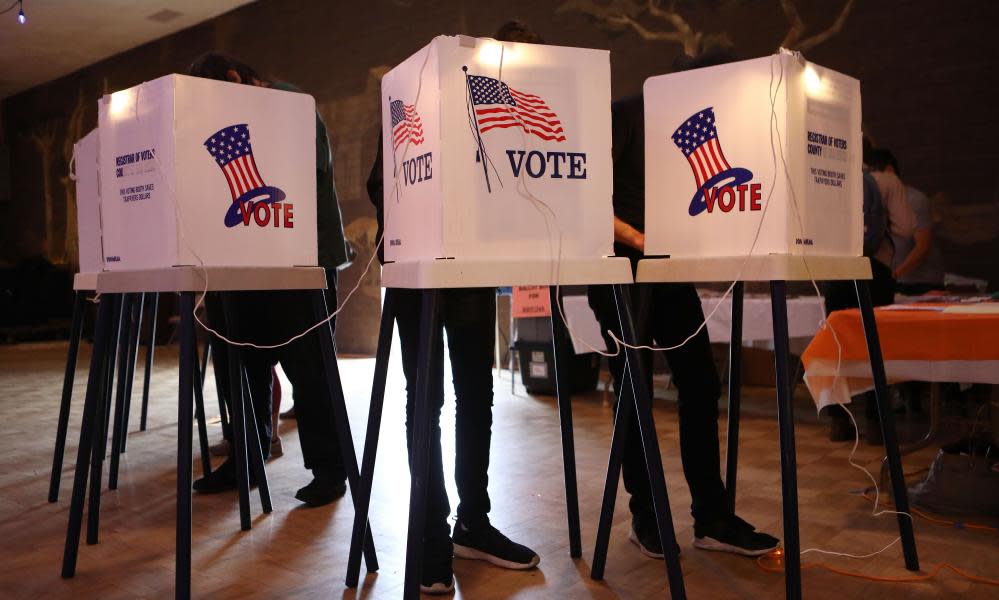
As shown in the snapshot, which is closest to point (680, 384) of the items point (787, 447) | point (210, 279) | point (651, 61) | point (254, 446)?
point (787, 447)

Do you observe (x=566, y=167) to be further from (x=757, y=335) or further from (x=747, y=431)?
(x=757, y=335)

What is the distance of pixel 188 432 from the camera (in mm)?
1605

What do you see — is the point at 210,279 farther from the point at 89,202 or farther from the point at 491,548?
the point at 89,202

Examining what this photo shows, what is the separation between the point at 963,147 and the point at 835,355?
9.29ft

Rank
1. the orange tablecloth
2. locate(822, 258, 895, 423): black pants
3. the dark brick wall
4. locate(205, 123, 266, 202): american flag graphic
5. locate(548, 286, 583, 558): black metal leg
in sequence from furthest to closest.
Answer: the dark brick wall, locate(822, 258, 895, 423): black pants, the orange tablecloth, locate(548, 286, 583, 558): black metal leg, locate(205, 123, 266, 202): american flag graphic

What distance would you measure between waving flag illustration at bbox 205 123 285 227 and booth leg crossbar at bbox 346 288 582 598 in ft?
1.20

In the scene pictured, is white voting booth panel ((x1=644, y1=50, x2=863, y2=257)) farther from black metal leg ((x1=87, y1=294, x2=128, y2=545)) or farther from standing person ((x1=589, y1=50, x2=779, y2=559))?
black metal leg ((x1=87, y1=294, x2=128, y2=545))

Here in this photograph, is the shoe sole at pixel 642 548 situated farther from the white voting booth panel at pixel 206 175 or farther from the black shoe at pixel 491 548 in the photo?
the white voting booth panel at pixel 206 175

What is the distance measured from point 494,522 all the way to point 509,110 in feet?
4.13

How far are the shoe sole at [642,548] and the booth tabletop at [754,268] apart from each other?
70cm

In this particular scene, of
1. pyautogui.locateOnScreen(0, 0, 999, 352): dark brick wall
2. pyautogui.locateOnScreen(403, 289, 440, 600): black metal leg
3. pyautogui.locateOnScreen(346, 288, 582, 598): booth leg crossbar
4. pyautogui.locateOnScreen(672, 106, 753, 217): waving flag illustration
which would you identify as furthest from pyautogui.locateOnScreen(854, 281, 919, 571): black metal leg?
pyautogui.locateOnScreen(0, 0, 999, 352): dark brick wall

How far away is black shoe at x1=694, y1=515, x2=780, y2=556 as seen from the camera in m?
1.94

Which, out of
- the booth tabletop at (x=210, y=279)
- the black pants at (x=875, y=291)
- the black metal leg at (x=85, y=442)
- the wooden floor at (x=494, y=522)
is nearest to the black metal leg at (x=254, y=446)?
the wooden floor at (x=494, y=522)

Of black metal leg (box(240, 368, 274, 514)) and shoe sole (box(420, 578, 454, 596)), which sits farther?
black metal leg (box(240, 368, 274, 514))
